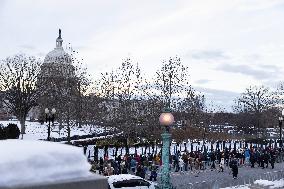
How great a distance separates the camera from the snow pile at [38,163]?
251 cm

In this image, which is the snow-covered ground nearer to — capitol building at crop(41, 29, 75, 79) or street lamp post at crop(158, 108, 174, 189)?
street lamp post at crop(158, 108, 174, 189)

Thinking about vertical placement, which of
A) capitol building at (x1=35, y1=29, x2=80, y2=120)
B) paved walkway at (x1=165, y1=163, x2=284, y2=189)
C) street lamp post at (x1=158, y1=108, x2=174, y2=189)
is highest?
capitol building at (x1=35, y1=29, x2=80, y2=120)

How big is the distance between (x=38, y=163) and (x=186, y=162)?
92.3 feet

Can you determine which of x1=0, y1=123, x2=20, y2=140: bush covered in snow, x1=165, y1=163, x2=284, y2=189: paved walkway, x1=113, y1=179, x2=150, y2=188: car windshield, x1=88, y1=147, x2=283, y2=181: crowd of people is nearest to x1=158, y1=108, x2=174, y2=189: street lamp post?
x1=113, y1=179, x2=150, y2=188: car windshield

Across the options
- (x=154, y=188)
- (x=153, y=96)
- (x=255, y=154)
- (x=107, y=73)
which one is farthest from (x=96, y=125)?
(x=154, y=188)

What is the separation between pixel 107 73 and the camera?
61.6m

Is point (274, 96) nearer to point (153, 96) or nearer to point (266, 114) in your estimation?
point (266, 114)

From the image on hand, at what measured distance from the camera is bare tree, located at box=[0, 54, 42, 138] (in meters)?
58.3

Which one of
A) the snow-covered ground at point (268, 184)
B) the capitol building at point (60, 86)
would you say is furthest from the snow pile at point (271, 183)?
the capitol building at point (60, 86)

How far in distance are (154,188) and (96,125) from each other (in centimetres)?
5491

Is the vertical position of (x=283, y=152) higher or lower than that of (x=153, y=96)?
lower

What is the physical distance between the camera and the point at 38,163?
2629 mm

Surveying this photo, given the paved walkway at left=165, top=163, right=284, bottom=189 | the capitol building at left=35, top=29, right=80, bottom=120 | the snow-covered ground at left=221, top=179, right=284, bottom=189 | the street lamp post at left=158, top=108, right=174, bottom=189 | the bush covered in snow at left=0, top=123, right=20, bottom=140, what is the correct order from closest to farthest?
the street lamp post at left=158, top=108, right=174, bottom=189 → the snow-covered ground at left=221, top=179, right=284, bottom=189 → the paved walkway at left=165, top=163, right=284, bottom=189 → the bush covered in snow at left=0, top=123, right=20, bottom=140 → the capitol building at left=35, top=29, right=80, bottom=120

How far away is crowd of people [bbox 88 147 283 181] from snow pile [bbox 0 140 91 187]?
21944 millimetres
